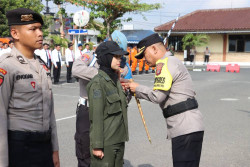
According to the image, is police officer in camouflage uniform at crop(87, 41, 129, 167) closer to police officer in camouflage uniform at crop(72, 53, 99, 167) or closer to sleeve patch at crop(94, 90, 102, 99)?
sleeve patch at crop(94, 90, 102, 99)

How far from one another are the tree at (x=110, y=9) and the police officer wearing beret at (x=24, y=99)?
21.6 metres

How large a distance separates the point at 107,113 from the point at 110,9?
22.0 meters

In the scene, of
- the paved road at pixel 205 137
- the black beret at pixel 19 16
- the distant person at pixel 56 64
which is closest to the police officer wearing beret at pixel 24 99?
the black beret at pixel 19 16

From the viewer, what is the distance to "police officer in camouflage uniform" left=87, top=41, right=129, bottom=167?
2.97m

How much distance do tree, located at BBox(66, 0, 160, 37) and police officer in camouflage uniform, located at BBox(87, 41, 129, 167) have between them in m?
20.9

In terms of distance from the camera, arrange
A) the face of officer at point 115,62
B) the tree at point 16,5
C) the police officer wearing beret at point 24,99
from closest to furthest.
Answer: the police officer wearing beret at point 24,99
the face of officer at point 115,62
the tree at point 16,5

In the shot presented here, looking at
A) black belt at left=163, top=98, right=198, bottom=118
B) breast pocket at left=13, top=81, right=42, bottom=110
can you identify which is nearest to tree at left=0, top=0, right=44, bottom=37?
black belt at left=163, top=98, right=198, bottom=118

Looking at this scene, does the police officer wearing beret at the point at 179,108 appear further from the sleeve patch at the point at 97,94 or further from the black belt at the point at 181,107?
the sleeve patch at the point at 97,94

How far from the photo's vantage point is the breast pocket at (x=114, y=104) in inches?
119

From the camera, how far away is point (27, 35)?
235cm

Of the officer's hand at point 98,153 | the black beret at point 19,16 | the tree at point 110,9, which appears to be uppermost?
the tree at point 110,9

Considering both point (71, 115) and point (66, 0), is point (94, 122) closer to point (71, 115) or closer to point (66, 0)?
point (71, 115)

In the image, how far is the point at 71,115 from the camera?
841 cm

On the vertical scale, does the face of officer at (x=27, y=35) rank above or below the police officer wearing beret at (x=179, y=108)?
above
